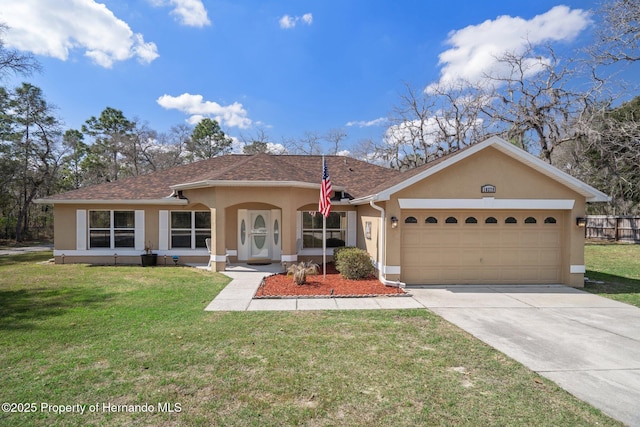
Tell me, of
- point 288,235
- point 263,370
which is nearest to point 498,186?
point 288,235

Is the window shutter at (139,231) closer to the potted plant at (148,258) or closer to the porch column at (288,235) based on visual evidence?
the potted plant at (148,258)

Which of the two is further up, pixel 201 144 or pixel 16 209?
pixel 201 144

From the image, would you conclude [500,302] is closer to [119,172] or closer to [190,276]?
[190,276]

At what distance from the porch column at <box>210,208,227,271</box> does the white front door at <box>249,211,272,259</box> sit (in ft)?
7.05

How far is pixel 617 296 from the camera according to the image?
27.6ft

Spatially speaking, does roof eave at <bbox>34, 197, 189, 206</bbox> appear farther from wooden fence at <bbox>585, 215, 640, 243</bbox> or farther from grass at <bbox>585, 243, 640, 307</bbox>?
wooden fence at <bbox>585, 215, 640, 243</bbox>

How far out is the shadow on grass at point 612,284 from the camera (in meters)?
8.97

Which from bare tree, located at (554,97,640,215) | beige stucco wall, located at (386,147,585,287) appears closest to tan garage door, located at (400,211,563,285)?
beige stucco wall, located at (386,147,585,287)

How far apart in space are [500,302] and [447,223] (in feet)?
8.83

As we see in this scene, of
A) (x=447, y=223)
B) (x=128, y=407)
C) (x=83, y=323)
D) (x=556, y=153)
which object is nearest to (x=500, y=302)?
(x=447, y=223)

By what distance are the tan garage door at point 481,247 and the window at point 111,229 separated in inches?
445

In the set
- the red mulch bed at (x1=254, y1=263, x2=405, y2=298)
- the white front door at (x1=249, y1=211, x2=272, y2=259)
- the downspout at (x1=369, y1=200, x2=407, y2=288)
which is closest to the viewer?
the red mulch bed at (x1=254, y1=263, x2=405, y2=298)

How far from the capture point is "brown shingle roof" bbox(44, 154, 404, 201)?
38.5 feet

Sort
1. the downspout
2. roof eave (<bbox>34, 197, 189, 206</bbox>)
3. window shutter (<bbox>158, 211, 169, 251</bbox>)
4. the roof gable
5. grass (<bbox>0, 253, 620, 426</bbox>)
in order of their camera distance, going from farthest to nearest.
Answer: window shutter (<bbox>158, 211, 169, 251</bbox>)
roof eave (<bbox>34, 197, 189, 206</bbox>)
the downspout
the roof gable
grass (<bbox>0, 253, 620, 426</bbox>)
